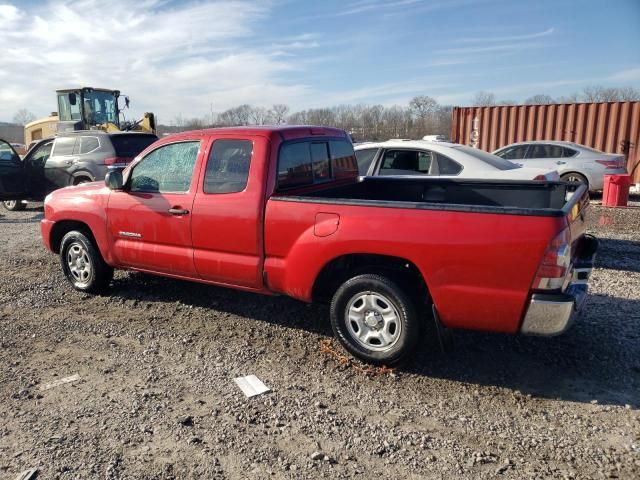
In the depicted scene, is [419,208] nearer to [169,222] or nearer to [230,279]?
[230,279]

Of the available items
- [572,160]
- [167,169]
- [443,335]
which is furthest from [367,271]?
[572,160]

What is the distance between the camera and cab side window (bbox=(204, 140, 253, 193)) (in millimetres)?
4430

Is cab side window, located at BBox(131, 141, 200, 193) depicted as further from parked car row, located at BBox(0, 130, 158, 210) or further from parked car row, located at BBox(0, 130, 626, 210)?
parked car row, located at BBox(0, 130, 158, 210)

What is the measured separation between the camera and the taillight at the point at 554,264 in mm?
3188

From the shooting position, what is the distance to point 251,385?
148 inches

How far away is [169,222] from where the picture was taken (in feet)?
15.8

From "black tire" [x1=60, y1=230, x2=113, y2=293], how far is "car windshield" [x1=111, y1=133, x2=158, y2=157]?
17.6 feet

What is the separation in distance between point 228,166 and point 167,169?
0.80 metres

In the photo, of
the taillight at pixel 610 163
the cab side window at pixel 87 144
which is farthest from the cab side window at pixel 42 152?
the taillight at pixel 610 163

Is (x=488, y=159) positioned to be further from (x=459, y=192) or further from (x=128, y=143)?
(x=128, y=143)

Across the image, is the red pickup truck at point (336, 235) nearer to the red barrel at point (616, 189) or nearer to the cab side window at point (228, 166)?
the cab side window at point (228, 166)

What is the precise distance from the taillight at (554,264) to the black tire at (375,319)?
918mm

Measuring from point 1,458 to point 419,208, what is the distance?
2.99 metres

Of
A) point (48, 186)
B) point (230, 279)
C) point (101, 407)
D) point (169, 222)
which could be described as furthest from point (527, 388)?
point (48, 186)
